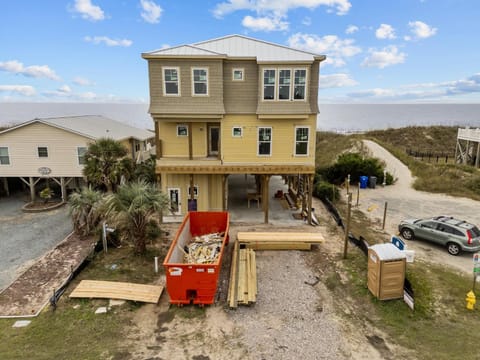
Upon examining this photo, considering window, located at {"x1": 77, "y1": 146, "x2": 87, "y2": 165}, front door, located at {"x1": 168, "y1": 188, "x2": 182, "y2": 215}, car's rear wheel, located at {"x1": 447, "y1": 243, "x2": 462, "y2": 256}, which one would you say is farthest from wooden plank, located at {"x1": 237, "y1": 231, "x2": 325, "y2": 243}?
window, located at {"x1": 77, "y1": 146, "x2": 87, "y2": 165}

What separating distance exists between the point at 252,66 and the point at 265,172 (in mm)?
5603

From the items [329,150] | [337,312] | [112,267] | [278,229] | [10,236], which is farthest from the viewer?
[329,150]

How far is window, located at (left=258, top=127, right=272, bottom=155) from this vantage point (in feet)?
53.0

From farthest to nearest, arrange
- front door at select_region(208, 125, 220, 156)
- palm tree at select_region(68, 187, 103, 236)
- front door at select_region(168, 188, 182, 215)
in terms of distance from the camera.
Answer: front door at select_region(208, 125, 220, 156), front door at select_region(168, 188, 182, 215), palm tree at select_region(68, 187, 103, 236)

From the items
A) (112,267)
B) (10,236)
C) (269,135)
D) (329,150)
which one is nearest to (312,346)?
(112,267)

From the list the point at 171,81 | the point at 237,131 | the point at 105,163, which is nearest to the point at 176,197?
the point at 105,163

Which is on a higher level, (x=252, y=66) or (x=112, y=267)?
(x=252, y=66)

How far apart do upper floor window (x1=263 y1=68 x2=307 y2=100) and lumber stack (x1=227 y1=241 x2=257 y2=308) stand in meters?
7.99

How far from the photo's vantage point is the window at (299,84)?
50.5ft

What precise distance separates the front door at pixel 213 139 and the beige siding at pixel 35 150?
8274 millimetres

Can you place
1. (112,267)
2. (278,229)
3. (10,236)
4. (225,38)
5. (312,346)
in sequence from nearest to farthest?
1. (312,346)
2. (112,267)
3. (10,236)
4. (278,229)
5. (225,38)

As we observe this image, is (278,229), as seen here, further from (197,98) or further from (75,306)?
(75,306)

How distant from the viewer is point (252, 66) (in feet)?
51.4

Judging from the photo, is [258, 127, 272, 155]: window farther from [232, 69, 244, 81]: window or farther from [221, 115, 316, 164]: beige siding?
[232, 69, 244, 81]: window
